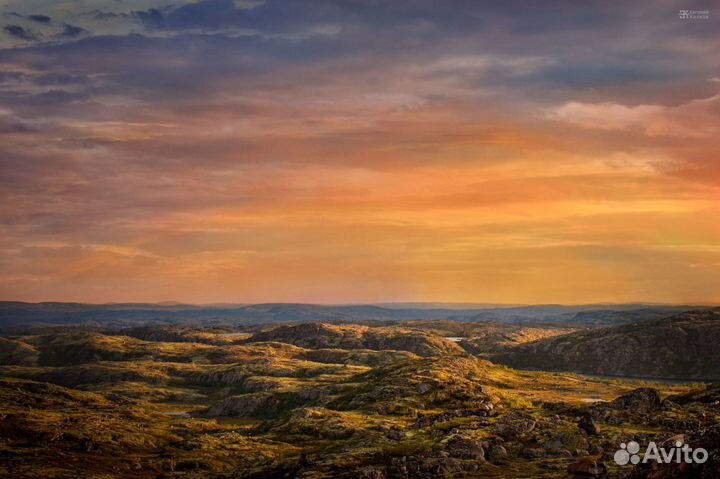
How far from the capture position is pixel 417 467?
130375 millimetres

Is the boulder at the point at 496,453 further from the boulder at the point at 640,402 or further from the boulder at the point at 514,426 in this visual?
the boulder at the point at 640,402

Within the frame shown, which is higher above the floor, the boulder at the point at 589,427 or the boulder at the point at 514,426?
the boulder at the point at 589,427

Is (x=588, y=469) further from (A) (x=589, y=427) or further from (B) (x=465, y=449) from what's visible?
(A) (x=589, y=427)

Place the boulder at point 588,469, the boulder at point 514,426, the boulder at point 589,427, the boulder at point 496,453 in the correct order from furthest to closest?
the boulder at point 514,426 < the boulder at point 589,427 < the boulder at point 496,453 < the boulder at point 588,469

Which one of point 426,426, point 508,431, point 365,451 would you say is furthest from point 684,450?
point 426,426

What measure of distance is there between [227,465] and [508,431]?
262 feet

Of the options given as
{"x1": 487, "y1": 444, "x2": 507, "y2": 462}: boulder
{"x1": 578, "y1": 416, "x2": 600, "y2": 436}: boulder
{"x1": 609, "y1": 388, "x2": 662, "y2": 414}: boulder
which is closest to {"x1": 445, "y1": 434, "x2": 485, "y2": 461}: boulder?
{"x1": 487, "y1": 444, "x2": 507, "y2": 462}: boulder

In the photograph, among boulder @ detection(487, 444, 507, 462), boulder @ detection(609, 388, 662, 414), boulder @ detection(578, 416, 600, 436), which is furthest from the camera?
boulder @ detection(609, 388, 662, 414)

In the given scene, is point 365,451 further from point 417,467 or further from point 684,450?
point 684,450

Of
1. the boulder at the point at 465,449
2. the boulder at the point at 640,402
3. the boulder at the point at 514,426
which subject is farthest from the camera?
the boulder at the point at 640,402

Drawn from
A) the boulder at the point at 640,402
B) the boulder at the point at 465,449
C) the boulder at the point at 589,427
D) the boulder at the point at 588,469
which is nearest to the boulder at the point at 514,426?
the boulder at the point at 589,427

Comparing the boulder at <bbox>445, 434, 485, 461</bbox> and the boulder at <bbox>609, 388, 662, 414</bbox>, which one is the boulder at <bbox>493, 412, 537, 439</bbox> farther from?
the boulder at <bbox>609, 388, 662, 414</bbox>

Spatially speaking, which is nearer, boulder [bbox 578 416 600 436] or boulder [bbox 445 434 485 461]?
boulder [bbox 445 434 485 461]

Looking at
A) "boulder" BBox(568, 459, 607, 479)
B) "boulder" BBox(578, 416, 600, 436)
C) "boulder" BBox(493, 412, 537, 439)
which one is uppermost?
"boulder" BBox(568, 459, 607, 479)
